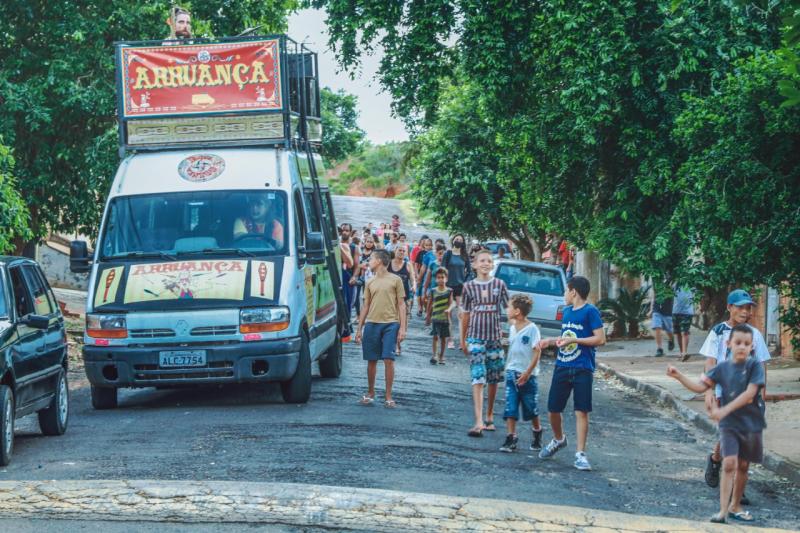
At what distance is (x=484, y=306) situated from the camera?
11.9m

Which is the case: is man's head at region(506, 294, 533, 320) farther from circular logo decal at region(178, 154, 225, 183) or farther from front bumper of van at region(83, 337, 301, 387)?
circular logo decal at region(178, 154, 225, 183)

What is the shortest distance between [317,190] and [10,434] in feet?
19.5

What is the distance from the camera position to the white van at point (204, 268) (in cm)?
1225

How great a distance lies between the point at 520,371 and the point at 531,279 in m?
11.2

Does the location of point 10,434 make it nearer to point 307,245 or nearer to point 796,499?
point 307,245

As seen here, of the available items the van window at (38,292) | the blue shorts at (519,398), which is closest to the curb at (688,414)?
the blue shorts at (519,398)

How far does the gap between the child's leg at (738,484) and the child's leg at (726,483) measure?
23 centimetres

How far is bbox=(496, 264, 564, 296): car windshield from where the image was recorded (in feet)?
71.4

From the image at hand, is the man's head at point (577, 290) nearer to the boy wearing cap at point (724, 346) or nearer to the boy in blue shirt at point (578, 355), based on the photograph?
the boy in blue shirt at point (578, 355)

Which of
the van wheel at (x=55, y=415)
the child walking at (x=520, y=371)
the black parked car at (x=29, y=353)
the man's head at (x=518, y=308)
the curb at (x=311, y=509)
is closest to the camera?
the curb at (x=311, y=509)

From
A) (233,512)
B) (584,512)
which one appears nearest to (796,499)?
(584,512)

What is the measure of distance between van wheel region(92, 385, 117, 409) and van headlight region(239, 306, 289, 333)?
172 centimetres

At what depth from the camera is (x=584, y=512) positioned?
7781 millimetres

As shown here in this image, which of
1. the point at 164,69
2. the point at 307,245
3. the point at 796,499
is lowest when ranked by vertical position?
the point at 796,499
